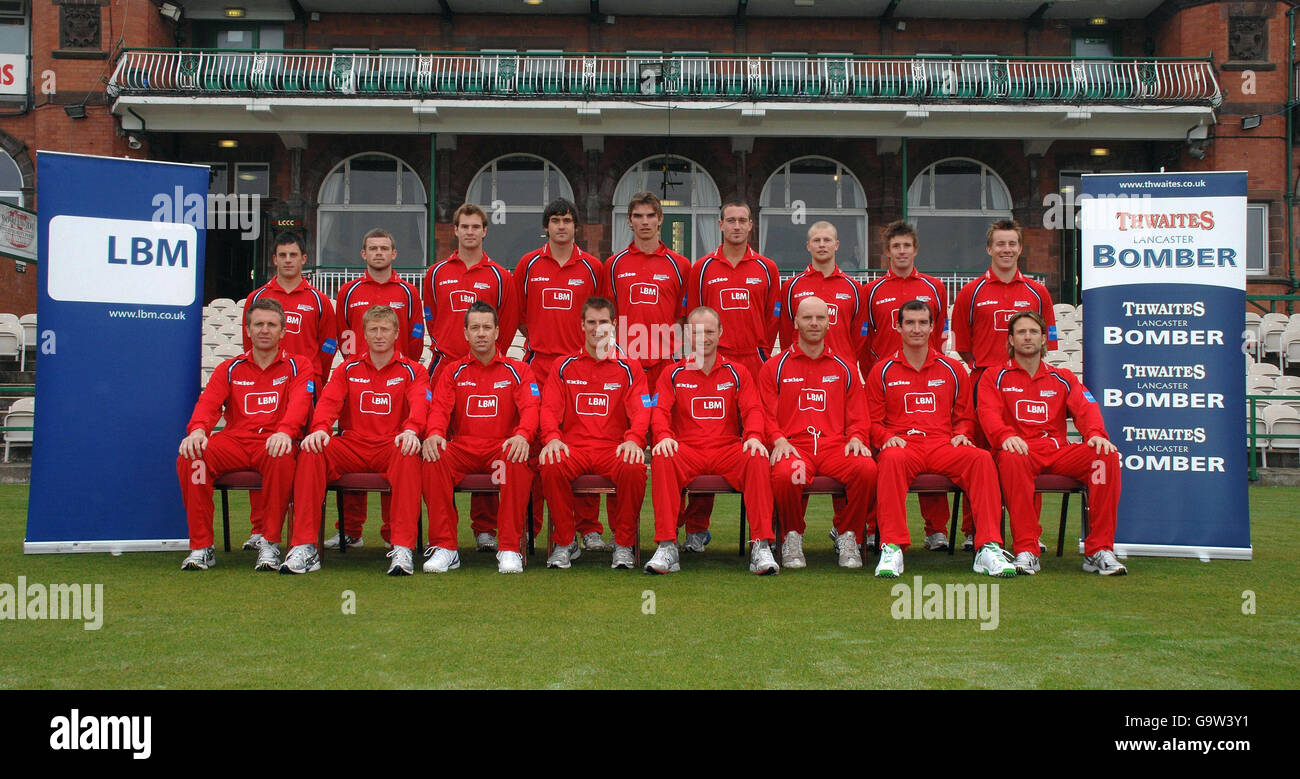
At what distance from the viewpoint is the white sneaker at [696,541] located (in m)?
6.94

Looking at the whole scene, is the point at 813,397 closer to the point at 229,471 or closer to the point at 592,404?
the point at 592,404

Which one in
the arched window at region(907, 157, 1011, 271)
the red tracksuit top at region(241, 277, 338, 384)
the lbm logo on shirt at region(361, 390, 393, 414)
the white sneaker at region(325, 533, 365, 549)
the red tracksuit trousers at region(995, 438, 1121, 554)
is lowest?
the white sneaker at region(325, 533, 365, 549)

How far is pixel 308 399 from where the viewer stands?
6227mm

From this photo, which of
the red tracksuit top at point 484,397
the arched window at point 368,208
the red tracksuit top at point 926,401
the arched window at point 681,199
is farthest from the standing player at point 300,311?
the arched window at point 681,199

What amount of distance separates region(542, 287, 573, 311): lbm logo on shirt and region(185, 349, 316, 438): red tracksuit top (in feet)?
5.57

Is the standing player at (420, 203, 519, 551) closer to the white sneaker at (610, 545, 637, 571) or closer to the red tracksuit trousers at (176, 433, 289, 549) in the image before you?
the white sneaker at (610, 545, 637, 571)

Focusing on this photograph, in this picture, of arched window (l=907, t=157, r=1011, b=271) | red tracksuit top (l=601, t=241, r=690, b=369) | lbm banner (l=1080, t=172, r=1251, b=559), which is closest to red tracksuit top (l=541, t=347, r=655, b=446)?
red tracksuit top (l=601, t=241, r=690, b=369)

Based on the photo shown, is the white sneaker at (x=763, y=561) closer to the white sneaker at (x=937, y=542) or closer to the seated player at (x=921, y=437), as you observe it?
the seated player at (x=921, y=437)

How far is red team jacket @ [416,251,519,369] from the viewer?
7145 millimetres

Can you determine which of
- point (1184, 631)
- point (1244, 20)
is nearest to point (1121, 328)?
point (1184, 631)

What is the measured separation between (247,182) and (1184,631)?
71.5 feet

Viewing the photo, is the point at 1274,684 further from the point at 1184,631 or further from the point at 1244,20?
the point at 1244,20

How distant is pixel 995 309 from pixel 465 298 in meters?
3.84

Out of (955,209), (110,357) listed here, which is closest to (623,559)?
(110,357)
